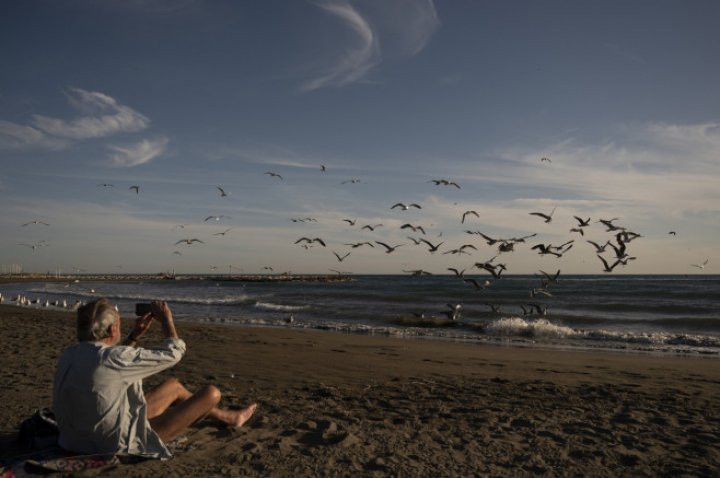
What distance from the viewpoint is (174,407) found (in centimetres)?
441

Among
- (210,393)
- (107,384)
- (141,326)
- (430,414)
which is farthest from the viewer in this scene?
(430,414)

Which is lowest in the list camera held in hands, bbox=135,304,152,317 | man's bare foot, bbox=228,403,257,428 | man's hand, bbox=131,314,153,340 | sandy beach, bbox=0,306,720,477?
sandy beach, bbox=0,306,720,477

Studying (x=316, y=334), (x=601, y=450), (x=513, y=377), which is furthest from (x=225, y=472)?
(x=316, y=334)

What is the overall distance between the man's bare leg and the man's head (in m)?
0.98

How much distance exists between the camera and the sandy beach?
4.43 meters

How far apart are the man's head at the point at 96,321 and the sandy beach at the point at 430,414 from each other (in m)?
1.06

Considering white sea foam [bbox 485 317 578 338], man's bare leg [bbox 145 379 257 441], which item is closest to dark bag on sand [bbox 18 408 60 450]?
man's bare leg [bbox 145 379 257 441]

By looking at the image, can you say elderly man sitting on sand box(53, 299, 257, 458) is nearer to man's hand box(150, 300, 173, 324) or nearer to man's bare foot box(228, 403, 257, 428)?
man's hand box(150, 300, 173, 324)

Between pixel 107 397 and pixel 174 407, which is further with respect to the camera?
pixel 174 407

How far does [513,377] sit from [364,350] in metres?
4.39

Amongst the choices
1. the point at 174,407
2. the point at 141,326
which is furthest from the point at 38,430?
the point at 141,326

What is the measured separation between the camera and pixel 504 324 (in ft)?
63.1

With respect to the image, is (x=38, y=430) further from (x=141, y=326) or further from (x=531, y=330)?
(x=531, y=330)

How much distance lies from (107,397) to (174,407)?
2.64ft
